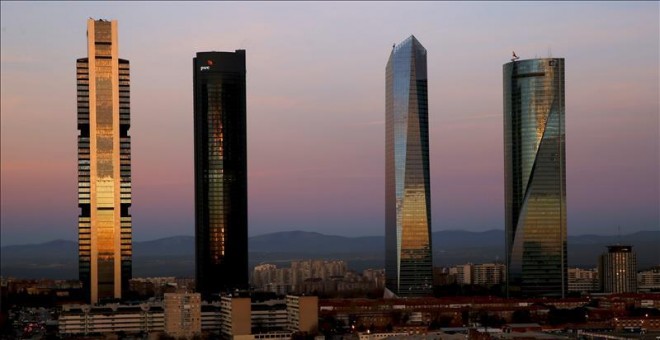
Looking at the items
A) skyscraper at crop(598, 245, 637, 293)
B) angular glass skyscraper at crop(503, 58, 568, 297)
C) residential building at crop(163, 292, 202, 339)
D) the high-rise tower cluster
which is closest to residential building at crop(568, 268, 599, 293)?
skyscraper at crop(598, 245, 637, 293)

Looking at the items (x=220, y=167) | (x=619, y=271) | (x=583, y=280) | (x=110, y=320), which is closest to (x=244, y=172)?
(x=220, y=167)

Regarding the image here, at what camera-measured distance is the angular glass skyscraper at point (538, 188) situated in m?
76.4

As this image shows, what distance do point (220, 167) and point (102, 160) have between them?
6995 mm

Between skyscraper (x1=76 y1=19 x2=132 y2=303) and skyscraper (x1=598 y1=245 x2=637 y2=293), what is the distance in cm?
3027

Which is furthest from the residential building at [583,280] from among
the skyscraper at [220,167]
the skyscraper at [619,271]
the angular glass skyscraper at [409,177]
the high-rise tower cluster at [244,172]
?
the skyscraper at [220,167]

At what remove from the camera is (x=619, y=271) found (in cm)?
8631

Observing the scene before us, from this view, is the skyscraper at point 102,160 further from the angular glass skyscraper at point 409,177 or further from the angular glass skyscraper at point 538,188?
the angular glass skyscraper at point 538,188

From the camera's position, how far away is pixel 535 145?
76.9m

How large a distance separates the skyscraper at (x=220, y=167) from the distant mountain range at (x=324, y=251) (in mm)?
6743

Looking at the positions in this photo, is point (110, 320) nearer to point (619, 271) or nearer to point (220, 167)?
point (220, 167)

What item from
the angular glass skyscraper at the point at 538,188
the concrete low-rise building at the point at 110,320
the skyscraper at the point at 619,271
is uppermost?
the angular glass skyscraper at the point at 538,188

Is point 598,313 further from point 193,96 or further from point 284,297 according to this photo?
point 193,96

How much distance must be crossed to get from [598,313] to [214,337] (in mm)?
18059

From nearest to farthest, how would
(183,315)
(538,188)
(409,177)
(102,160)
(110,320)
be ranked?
(183,315) → (110,320) → (102,160) → (409,177) → (538,188)
